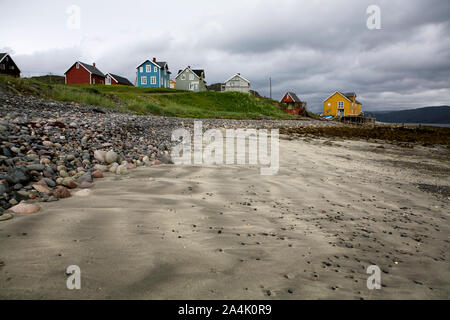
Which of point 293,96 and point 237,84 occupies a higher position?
point 237,84

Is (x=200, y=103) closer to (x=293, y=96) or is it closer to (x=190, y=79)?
(x=190, y=79)

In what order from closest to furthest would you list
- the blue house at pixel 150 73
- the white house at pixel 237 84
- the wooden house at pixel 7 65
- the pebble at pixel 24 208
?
the pebble at pixel 24 208 → the wooden house at pixel 7 65 → the blue house at pixel 150 73 → the white house at pixel 237 84

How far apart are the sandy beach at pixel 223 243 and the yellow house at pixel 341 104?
7167cm

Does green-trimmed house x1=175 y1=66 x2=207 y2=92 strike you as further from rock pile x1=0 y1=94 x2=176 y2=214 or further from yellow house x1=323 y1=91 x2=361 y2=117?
rock pile x1=0 y1=94 x2=176 y2=214

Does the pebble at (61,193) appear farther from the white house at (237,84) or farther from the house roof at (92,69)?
the white house at (237,84)

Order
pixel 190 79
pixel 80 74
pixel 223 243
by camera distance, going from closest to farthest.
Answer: pixel 223 243, pixel 80 74, pixel 190 79

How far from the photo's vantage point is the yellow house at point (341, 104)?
68.2m

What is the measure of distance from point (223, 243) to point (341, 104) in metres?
75.0

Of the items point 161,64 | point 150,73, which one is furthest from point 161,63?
point 150,73

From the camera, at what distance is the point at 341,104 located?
69.0 m

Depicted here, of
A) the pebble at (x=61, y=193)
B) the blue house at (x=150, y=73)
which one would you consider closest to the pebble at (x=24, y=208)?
the pebble at (x=61, y=193)

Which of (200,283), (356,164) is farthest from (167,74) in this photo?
(200,283)

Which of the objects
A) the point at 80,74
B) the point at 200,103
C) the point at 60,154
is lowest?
the point at 60,154

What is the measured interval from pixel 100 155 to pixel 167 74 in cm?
6206
